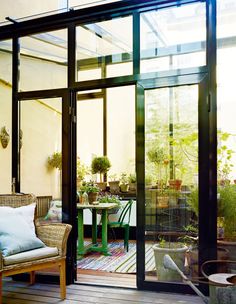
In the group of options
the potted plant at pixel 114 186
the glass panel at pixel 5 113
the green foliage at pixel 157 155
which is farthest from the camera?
the potted plant at pixel 114 186

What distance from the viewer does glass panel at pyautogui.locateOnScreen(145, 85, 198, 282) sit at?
3338mm

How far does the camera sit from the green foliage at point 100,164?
6.29 m

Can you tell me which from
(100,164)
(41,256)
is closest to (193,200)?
(41,256)

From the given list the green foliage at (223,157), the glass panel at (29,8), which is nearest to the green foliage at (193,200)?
the green foliage at (223,157)

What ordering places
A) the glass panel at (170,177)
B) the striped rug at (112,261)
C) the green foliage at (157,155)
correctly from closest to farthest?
the glass panel at (170,177), the green foliage at (157,155), the striped rug at (112,261)

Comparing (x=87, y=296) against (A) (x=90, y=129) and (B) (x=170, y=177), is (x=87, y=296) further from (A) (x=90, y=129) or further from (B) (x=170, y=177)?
(A) (x=90, y=129)

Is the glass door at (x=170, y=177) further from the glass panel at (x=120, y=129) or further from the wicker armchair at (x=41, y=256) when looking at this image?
the glass panel at (x=120, y=129)

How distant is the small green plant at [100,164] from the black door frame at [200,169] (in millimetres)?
2813

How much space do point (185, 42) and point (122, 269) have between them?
2.85 meters

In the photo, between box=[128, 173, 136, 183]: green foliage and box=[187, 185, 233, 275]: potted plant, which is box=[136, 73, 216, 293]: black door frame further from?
box=[128, 173, 136, 183]: green foliage

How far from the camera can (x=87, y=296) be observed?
3.27 meters

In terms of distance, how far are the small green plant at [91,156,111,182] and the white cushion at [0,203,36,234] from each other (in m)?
2.73

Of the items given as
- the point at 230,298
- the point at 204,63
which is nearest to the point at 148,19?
the point at 204,63

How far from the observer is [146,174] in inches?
137
